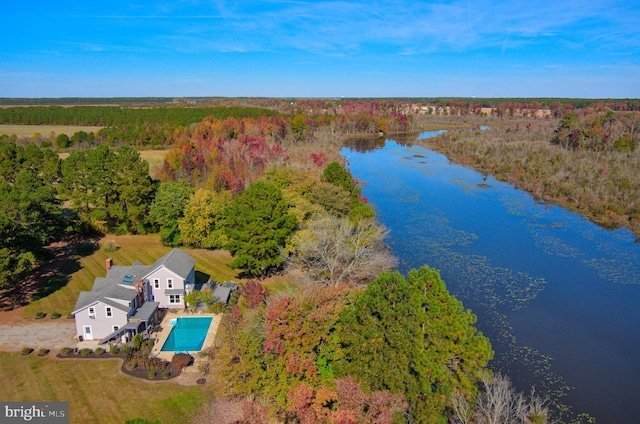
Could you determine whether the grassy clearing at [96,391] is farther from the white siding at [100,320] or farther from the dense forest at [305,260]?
the dense forest at [305,260]

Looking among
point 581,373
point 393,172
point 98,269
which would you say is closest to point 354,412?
point 581,373

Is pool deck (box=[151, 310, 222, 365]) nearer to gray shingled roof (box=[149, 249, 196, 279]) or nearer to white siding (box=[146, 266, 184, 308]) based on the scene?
white siding (box=[146, 266, 184, 308])

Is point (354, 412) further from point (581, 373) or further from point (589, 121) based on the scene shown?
point (589, 121)

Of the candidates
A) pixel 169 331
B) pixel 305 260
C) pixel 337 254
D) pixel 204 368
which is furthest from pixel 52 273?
pixel 337 254

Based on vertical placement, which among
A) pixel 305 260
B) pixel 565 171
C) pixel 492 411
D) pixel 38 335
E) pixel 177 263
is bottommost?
pixel 38 335

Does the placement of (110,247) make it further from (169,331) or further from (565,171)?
(565,171)

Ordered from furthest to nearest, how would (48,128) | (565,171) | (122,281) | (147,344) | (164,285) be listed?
(48,128), (565,171), (164,285), (122,281), (147,344)
